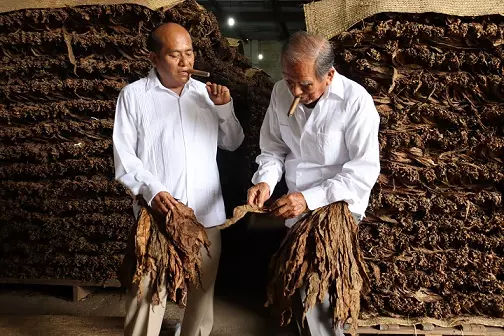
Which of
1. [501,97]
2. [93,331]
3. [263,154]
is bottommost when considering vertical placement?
[93,331]

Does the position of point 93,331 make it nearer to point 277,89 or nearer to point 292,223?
point 292,223

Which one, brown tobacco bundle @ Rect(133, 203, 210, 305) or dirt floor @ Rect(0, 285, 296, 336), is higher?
brown tobacco bundle @ Rect(133, 203, 210, 305)

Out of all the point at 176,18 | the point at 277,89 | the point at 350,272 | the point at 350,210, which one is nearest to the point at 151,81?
the point at 277,89

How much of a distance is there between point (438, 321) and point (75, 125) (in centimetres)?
274

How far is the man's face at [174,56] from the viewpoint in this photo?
7.61 feet

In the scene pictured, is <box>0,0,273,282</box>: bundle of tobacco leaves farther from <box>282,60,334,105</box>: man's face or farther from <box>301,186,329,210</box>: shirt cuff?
<box>301,186,329,210</box>: shirt cuff

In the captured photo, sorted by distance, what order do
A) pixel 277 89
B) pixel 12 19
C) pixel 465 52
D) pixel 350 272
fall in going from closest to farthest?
pixel 350 272, pixel 277 89, pixel 465 52, pixel 12 19

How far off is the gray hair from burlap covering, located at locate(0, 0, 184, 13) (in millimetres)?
1394

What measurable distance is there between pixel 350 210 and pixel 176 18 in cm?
183

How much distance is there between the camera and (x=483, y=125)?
Answer: 282 cm

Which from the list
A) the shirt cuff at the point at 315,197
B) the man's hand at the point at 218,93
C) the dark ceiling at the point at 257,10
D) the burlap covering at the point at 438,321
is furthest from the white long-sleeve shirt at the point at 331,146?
the dark ceiling at the point at 257,10

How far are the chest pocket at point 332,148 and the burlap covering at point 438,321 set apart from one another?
129 centimetres

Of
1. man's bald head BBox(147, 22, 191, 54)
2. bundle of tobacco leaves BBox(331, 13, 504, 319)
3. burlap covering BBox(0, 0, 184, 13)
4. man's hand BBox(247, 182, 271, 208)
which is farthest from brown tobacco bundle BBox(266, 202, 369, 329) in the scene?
burlap covering BBox(0, 0, 184, 13)

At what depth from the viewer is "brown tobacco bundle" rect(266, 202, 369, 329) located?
7.07 feet
